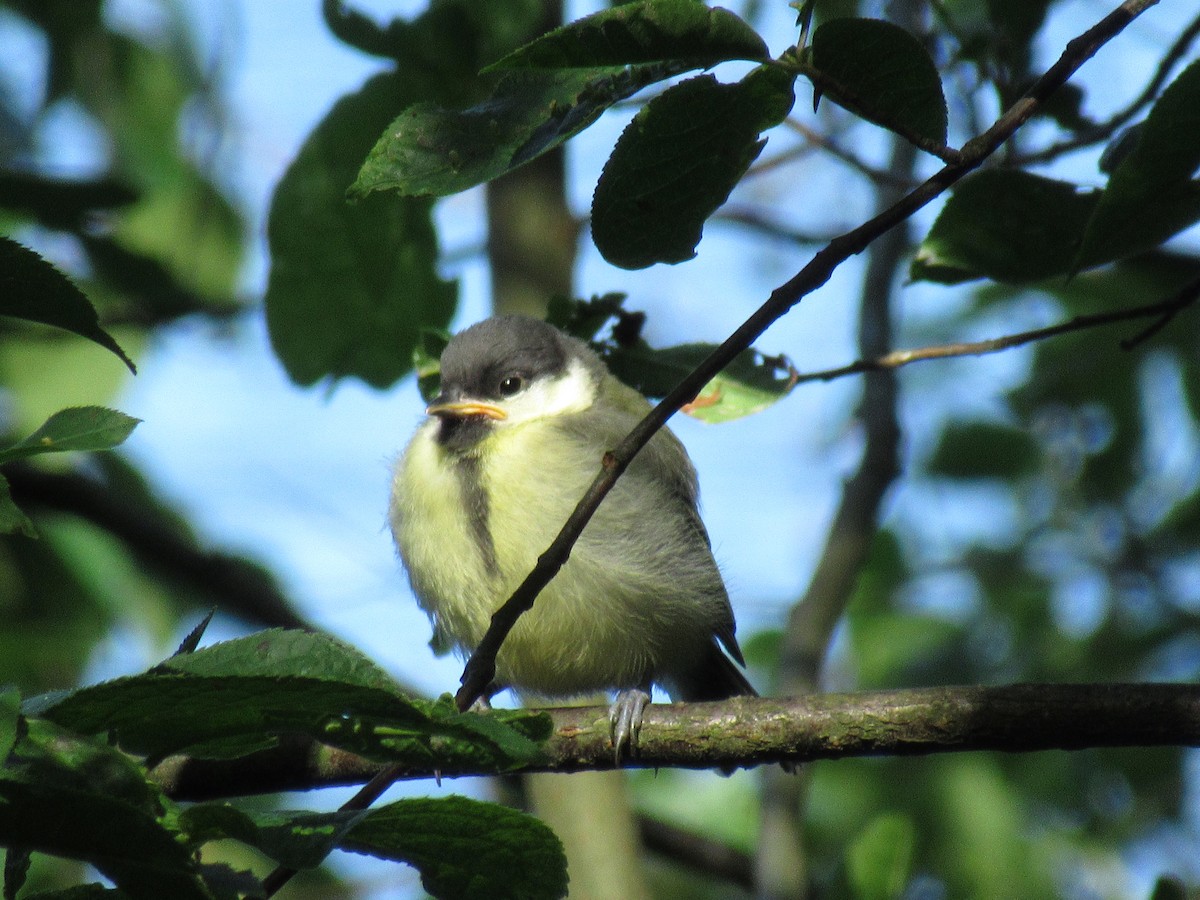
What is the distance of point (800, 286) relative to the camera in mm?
1728

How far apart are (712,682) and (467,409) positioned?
1.16 meters

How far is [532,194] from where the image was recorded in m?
3.84

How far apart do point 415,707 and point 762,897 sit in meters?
2.45

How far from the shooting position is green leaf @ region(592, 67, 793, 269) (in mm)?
1679

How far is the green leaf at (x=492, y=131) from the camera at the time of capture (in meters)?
1.64

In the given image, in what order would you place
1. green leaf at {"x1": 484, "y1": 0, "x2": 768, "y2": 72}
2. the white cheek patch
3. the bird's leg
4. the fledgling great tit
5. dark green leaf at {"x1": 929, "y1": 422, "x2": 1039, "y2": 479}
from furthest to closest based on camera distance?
dark green leaf at {"x1": 929, "y1": 422, "x2": 1039, "y2": 479}, the white cheek patch, the fledgling great tit, the bird's leg, green leaf at {"x1": 484, "y1": 0, "x2": 768, "y2": 72}

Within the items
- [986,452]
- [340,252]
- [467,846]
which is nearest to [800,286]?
[467,846]

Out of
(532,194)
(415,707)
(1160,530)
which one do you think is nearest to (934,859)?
(1160,530)

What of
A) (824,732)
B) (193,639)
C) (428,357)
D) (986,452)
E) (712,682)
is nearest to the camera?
(193,639)

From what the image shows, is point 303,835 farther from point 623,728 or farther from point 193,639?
point 623,728

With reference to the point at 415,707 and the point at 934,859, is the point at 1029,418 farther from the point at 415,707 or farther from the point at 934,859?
the point at 415,707

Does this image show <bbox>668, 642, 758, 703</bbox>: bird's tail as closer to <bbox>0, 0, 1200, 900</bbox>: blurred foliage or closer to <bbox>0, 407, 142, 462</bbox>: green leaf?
<bbox>0, 0, 1200, 900</bbox>: blurred foliage

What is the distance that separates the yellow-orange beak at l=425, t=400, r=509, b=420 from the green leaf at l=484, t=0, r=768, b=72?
6.15 ft

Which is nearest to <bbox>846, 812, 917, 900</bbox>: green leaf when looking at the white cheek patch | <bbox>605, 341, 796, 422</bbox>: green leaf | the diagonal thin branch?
<bbox>605, 341, 796, 422</bbox>: green leaf
